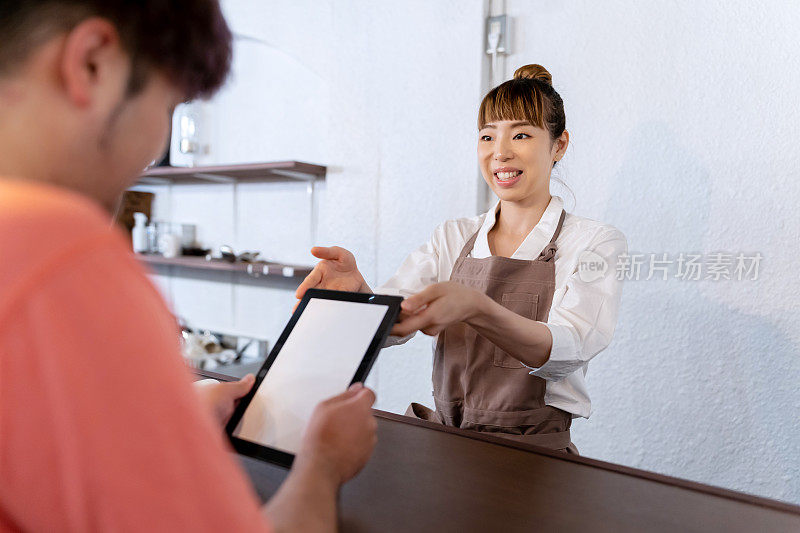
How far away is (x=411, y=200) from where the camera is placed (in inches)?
97.4

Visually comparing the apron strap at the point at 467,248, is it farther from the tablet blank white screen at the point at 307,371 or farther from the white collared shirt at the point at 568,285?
the tablet blank white screen at the point at 307,371

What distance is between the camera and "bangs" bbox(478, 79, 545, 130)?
1479 mm

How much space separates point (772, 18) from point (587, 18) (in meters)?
0.57

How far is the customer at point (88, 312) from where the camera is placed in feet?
1.10

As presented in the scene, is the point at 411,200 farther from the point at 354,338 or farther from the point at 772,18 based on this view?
the point at 354,338

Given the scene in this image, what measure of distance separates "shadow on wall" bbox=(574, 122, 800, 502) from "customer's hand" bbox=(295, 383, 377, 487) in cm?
159

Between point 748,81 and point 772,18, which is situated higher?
point 772,18

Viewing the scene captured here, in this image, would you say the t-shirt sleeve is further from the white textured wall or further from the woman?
the white textured wall

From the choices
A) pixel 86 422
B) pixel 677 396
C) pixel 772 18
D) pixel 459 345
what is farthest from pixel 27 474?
pixel 772 18

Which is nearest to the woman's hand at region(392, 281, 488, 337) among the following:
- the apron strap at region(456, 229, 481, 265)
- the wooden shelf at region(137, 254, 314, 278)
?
the apron strap at region(456, 229, 481, 265)

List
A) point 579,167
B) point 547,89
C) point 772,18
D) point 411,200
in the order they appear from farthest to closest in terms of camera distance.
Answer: point 411,200 < point 579,167 < point 772,18 < point 547,89

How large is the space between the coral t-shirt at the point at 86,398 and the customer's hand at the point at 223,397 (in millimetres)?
462

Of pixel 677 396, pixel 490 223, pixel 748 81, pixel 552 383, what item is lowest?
pixel 677 396

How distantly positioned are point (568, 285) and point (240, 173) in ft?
6.64
